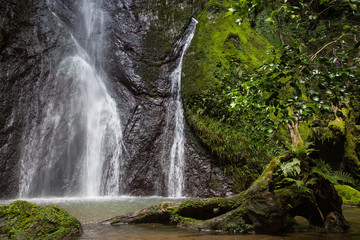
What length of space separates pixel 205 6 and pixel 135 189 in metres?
9.03

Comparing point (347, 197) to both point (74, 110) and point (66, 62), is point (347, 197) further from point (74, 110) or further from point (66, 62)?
point (66, 62)

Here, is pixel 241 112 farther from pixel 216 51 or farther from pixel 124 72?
pixel 124 72

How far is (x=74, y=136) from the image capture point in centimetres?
1123

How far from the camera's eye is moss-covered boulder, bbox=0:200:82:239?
3393 millimetres

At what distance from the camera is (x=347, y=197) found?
6895mm

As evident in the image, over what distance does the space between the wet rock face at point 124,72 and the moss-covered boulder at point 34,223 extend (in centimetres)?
561

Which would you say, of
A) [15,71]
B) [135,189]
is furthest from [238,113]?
[15,71]

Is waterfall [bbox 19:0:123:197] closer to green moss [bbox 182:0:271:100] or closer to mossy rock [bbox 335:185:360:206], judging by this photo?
green moss [bbox 182:0:271:100]

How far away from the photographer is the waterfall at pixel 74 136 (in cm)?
1023

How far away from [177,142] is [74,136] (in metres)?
4.62

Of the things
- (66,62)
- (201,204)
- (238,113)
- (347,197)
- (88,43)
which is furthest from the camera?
(88,43)

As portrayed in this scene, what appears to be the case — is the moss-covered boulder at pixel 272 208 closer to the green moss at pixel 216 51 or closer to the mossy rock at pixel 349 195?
the mossy rock at pixel 349 195

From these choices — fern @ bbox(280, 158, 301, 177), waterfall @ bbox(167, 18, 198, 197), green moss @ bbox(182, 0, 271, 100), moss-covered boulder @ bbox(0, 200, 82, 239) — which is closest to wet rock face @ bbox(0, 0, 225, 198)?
Result: waterfall @ bbox(167, 18, 198, 197)

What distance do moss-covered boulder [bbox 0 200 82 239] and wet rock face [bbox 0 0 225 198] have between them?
221 inches
